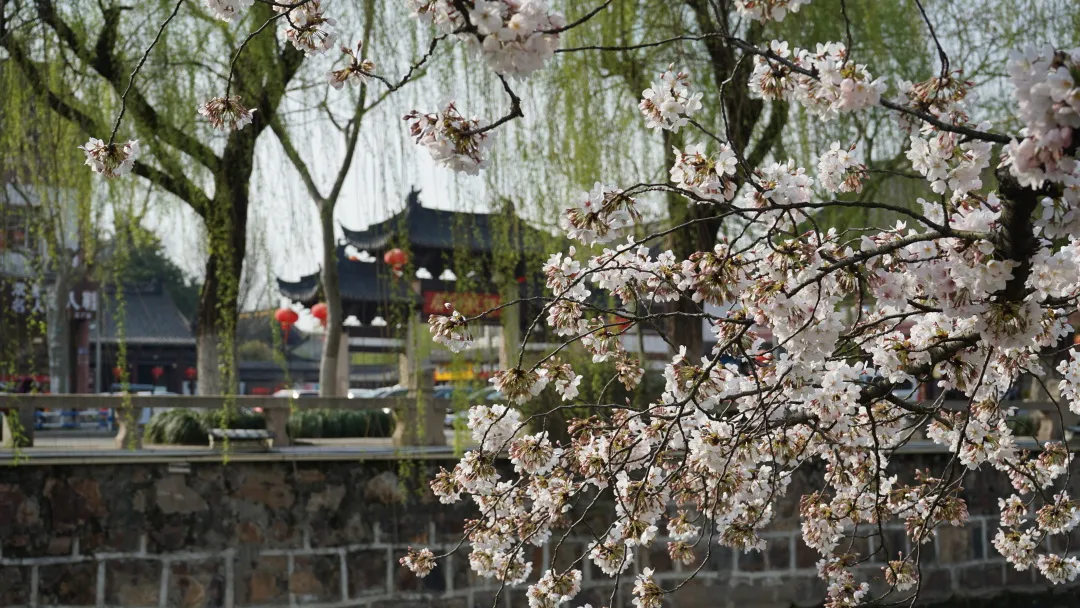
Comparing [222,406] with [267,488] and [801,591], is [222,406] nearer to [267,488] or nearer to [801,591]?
[267,488]

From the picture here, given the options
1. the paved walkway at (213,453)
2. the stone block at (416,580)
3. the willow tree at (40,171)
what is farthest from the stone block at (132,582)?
the stone block at (416,580)

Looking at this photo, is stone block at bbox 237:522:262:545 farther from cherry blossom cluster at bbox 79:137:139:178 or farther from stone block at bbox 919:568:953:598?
stone block at bbox 919:568:953:598

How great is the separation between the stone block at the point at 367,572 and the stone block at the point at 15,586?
183 centimetres

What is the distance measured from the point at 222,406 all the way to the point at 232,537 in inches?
32.1

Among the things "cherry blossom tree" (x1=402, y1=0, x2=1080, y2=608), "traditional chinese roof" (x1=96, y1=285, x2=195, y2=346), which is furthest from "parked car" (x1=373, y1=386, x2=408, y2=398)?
"traditional chinese roof" (x1=96, y1=285, x2=195, y2=346)

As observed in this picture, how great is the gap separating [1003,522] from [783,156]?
4.22 m

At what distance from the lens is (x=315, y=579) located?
6.98 metres

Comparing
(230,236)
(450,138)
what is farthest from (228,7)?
(230,236)

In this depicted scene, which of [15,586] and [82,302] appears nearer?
[15,586]

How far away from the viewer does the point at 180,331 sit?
2498cm

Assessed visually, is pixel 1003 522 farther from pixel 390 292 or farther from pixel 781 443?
pixel 390 292

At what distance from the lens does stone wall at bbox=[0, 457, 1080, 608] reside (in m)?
6.50

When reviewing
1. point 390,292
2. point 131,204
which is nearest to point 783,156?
point 390,292

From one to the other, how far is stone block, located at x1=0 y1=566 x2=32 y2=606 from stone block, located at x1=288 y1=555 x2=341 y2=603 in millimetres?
1483
